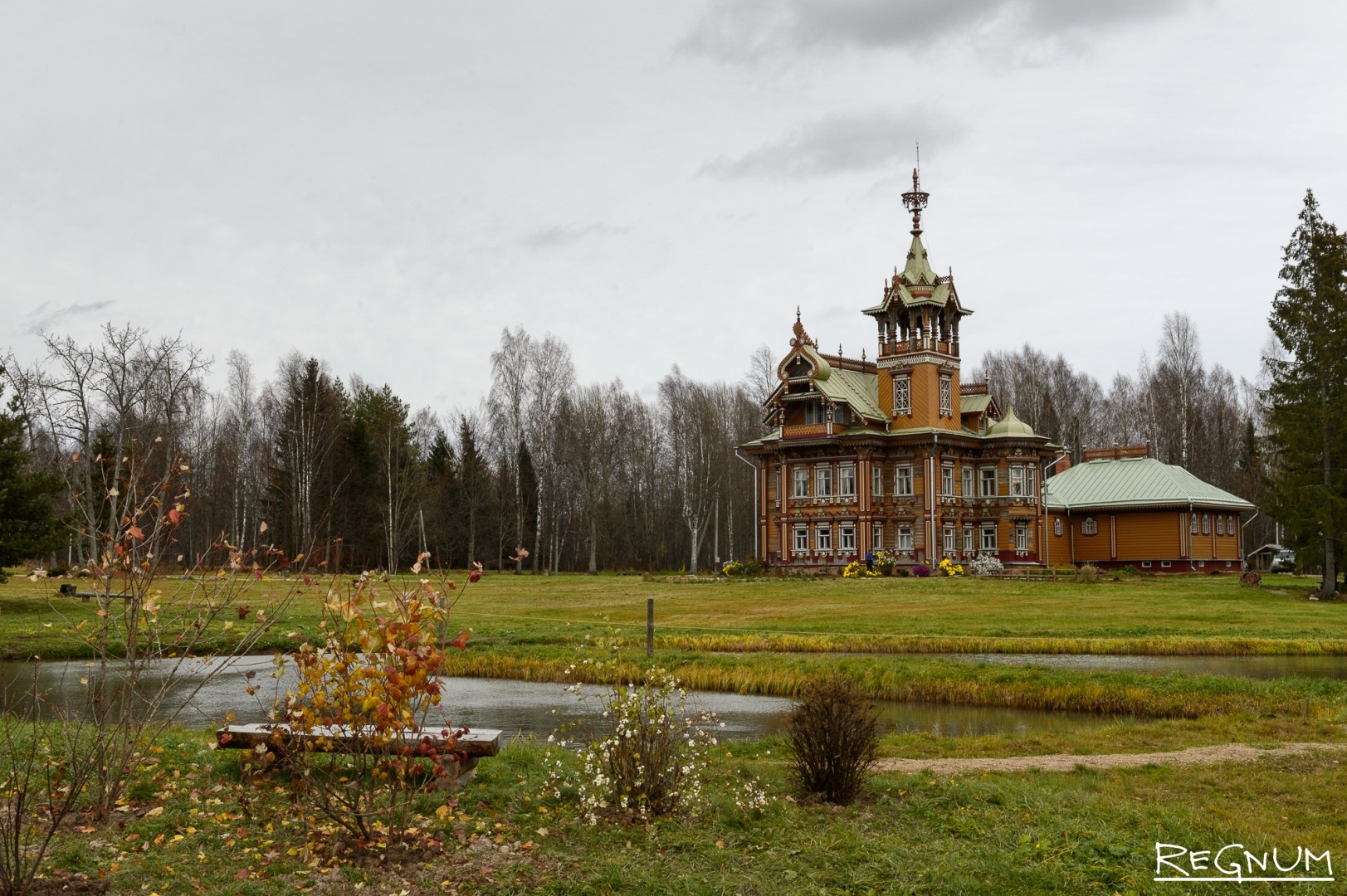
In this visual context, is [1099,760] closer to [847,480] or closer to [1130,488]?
[847,480]

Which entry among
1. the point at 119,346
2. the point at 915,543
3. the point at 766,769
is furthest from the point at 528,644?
the point at 915,543

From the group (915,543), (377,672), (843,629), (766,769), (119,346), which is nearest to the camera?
(377,672)

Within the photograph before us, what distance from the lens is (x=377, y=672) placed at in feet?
24.5

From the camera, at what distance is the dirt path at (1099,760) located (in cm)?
1187

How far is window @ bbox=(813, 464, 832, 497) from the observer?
54625 millimetres

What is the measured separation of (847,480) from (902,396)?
197 inches

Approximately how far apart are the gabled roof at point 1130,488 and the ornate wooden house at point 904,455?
8.98 feet

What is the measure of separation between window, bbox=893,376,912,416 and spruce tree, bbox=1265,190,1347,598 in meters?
16.1

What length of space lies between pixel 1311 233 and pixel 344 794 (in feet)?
143

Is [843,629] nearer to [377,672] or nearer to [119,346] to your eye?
[377,672]

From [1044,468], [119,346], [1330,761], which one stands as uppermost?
[119,346]

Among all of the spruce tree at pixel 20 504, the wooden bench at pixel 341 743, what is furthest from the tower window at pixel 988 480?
the wooden bench at pixel 341 743

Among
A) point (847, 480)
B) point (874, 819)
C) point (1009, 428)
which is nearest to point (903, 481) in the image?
point (847, 480)

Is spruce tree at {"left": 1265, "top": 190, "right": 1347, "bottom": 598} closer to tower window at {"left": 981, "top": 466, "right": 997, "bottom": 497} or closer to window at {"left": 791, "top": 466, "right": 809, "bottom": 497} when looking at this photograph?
tower window at {"left": 981, "top": 466, "right": 997, "bottom": 497}
